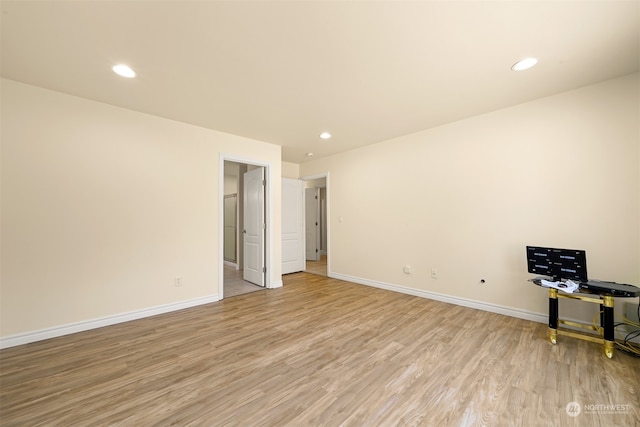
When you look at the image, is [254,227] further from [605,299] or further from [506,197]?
[605,299]

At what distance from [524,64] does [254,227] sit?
13.8 feet

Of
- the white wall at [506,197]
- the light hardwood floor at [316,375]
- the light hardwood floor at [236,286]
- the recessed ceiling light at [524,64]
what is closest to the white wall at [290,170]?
the white wall at [506,197]

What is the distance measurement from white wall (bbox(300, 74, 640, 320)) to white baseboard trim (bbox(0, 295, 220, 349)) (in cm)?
298

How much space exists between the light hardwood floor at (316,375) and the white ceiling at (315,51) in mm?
2593


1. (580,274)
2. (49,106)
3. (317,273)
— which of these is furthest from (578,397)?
(49,106)

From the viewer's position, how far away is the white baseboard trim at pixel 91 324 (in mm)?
2378

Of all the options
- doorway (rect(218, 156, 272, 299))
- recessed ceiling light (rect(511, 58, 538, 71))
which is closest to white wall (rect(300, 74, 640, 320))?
recessed ceiling light (rect(511, 58, 538, 71))

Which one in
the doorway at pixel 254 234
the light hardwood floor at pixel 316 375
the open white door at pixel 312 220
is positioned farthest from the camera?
the open white door at pixel 312 220

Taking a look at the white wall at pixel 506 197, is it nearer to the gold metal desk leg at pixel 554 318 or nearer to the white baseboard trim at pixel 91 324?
the gold metal desk leg at pixel 554 318

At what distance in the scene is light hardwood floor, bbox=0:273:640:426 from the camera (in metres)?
1.54

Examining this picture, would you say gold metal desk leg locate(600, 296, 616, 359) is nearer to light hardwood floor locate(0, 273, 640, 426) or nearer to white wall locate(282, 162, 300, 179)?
light hardwood floor locate(0, 273, 640, 426)

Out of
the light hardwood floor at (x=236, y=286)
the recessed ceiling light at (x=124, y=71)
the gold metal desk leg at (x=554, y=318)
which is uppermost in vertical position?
the recessed ceiling light at (x=124, y=71)

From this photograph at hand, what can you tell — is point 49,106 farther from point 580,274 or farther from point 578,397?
point 580,274

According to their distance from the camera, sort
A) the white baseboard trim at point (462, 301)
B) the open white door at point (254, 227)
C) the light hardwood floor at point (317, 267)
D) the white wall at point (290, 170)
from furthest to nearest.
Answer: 1. the white wall at point (290, 170)
2. the light hardwood floor at point (317, 267)
3. the open white door at point (254, 227)
4. the white baseboard trim at point (462, 301)
